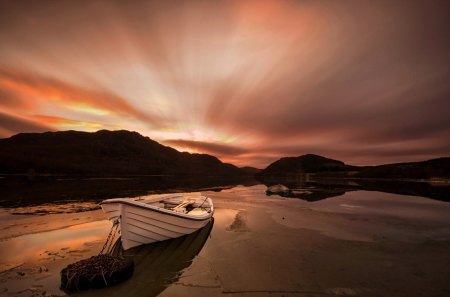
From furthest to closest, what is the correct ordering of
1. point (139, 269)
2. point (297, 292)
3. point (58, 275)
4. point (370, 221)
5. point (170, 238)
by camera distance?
1. point (370, 221)
2. point (170, 238)
3. point (139, 269)
4. point (58, 275)
5. point (297, 292)

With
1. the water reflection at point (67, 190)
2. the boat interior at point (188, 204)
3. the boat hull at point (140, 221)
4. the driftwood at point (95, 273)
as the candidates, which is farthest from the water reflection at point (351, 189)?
the driftwood at point (95, 273)

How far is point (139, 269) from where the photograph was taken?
390 inches

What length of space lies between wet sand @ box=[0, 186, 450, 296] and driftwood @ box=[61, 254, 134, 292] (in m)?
0.25

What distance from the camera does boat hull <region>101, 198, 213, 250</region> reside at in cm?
1170

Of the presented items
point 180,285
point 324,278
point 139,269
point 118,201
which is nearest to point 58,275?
point 139,269

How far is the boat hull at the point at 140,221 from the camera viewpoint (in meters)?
11.7

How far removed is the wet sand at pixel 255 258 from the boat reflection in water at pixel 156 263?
0.04 metres

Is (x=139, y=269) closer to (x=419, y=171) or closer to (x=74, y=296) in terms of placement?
(x=74, y=296)

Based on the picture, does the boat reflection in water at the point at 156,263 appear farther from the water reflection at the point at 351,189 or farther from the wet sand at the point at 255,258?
the water reflection at the point at 351,189

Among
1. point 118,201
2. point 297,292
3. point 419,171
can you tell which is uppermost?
point 419,171

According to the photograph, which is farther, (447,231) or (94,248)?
(447,231)

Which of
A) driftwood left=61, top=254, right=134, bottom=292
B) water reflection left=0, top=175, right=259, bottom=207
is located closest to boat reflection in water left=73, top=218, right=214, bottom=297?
driftwood left=61, top=254, right=134, bottom=292

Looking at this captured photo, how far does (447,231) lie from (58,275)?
23.1m

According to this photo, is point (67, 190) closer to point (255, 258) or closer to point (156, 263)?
point (156, 263)
